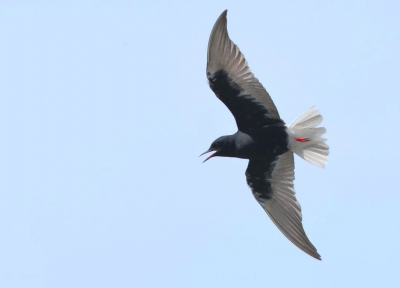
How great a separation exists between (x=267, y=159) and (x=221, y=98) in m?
1.86

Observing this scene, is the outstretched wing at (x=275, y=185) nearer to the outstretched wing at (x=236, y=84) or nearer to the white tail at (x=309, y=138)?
the white tail at (x=309, y=138)

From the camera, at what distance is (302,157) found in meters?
18.0

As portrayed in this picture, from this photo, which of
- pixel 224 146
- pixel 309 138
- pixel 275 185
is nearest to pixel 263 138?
pixel 224 146

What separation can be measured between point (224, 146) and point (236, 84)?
1168mm

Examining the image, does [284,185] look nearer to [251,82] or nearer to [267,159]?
[267,159]

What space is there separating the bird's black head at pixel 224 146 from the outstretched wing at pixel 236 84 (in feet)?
1.10

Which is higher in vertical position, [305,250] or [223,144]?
[223,144]

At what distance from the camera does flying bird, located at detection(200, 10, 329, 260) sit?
16.8 meters

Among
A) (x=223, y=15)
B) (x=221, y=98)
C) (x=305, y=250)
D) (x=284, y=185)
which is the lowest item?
(x=305, y=250)

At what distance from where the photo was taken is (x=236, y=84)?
17.0m

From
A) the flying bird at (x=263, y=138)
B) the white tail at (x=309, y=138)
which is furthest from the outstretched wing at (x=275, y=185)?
the white tail at (x=309, y=138)

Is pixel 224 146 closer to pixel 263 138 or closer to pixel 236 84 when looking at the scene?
pixel 263 138

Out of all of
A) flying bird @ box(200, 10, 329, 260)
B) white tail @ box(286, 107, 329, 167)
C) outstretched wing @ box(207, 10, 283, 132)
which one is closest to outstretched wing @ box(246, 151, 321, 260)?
flying bird @ box(200, 10, 329, 260)

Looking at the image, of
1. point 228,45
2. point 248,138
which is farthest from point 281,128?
point 228,45
